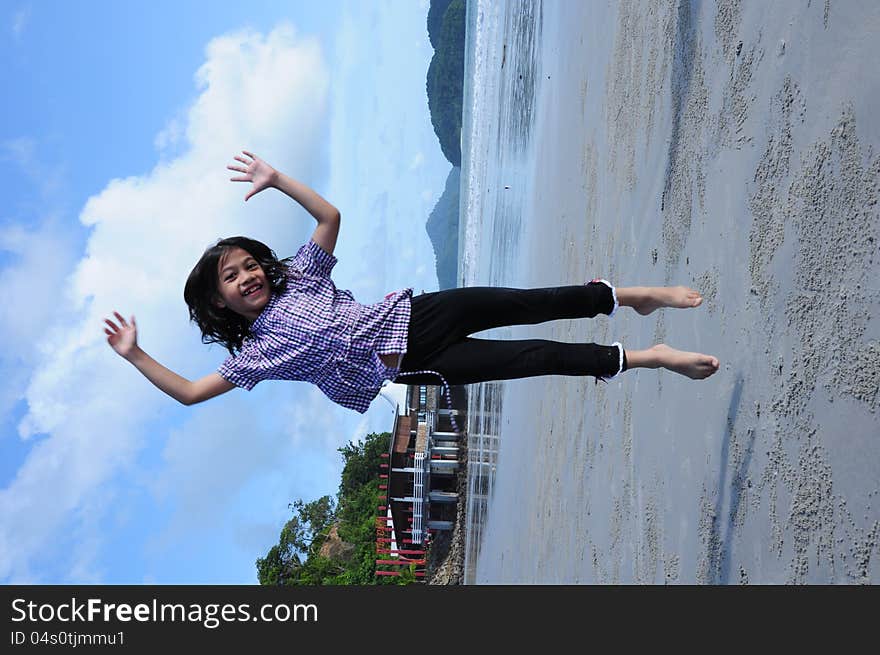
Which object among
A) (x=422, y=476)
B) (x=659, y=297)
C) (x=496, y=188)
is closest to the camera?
(x=659, y=297)

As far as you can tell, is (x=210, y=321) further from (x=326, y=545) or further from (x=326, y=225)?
(x=326, y=545)

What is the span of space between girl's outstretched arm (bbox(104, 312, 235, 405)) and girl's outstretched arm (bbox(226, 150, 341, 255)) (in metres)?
0.71

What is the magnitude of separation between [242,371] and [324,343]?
0.36 metres

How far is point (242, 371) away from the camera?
3.05 metres

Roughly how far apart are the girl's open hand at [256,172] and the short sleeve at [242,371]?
696 millimetres

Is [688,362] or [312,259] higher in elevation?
[312,259]

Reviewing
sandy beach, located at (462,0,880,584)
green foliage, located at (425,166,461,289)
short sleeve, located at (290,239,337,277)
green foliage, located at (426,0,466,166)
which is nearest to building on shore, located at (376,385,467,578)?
sandy beach, located at (462,0,880,584)

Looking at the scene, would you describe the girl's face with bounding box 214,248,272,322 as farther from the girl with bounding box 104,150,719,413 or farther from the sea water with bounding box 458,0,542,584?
the sea water with bounding box 458,0,542,584

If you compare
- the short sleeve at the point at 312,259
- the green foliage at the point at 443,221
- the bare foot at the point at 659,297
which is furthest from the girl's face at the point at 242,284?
the green foliage at the point at 443,221

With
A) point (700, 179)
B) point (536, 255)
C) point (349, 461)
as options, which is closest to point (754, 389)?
point (700, 179)

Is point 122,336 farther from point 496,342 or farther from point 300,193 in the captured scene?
point 496,342

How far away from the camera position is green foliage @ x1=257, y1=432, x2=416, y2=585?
31.3 metres

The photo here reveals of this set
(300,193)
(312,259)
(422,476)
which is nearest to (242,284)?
(312,259)
